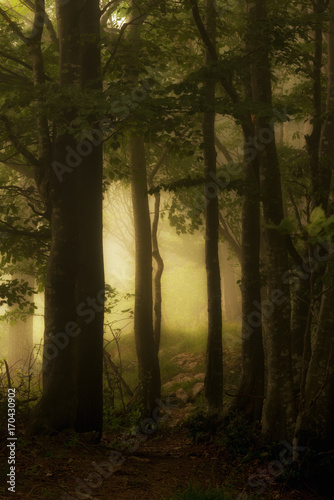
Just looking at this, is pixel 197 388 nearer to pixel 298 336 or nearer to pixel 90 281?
pixel 298 336

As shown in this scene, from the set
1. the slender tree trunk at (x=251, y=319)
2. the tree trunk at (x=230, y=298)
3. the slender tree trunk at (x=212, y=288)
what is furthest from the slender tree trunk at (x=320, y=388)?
the tree trunk at (x=230, y=298)

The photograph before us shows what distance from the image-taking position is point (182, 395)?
44.9ft

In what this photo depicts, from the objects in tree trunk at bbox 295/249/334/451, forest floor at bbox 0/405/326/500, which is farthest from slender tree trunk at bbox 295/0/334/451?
forest floor at bbox 0/405/326/500

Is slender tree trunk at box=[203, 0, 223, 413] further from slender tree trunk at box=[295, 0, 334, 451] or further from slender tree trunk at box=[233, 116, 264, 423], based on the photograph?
slender tree trunk at box=[295, 0, 334, 451]

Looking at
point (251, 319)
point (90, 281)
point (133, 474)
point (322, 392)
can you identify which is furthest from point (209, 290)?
point (133, 474)

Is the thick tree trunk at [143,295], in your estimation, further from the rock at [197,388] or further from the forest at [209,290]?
the rock at [197,388]

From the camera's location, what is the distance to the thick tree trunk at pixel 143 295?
11422 millimetres

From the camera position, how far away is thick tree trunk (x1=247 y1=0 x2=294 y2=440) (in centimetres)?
693

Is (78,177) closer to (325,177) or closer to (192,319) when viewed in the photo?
(325,177)

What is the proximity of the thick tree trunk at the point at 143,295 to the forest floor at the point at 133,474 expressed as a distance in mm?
3544

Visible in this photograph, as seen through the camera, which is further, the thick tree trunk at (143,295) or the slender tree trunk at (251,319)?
the thick tree trunk at (143,295)

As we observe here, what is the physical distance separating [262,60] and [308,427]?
5519 mm

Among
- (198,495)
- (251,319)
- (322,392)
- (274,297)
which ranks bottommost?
(198,495)

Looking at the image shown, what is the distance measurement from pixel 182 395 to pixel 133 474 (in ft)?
25.5
